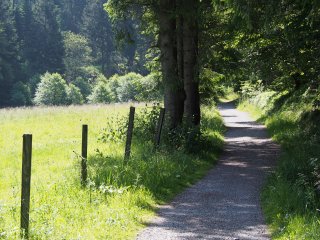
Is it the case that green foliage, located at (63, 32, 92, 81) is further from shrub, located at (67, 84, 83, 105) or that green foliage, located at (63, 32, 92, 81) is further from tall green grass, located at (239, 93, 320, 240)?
tall green grass, located at (239, 93, 320, 240)

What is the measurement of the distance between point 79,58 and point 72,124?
9546cm

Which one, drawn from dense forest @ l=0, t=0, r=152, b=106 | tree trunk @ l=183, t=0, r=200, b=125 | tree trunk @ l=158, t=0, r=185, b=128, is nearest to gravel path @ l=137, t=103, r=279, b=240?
tree trunk @ l=158, t=0, r=185, b=128

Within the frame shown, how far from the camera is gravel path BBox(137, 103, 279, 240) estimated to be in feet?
22.7

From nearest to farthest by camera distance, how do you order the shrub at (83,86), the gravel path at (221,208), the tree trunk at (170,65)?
the gravel path at (221,208) < the tree trunk at (170,65) < the shrub at (83,86)

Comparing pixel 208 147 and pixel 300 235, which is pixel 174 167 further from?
pixel 300 235

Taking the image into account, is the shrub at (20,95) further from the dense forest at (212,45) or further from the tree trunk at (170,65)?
the tree trunk at (170,65)

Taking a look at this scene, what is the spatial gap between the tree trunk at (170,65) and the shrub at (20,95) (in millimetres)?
74099

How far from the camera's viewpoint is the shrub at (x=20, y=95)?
84688 millimetres

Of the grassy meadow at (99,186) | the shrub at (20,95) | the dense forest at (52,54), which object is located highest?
the dense forest at (52,54)

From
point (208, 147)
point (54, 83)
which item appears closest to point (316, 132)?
point (208, 147)

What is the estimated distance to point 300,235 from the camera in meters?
6.06

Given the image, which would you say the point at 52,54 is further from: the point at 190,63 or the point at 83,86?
the point at 190,63

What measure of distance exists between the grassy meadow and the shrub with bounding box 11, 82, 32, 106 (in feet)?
232

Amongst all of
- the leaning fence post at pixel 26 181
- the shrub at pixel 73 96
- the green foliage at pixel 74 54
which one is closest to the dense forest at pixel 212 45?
the leaning fence post at pixel 26 181
